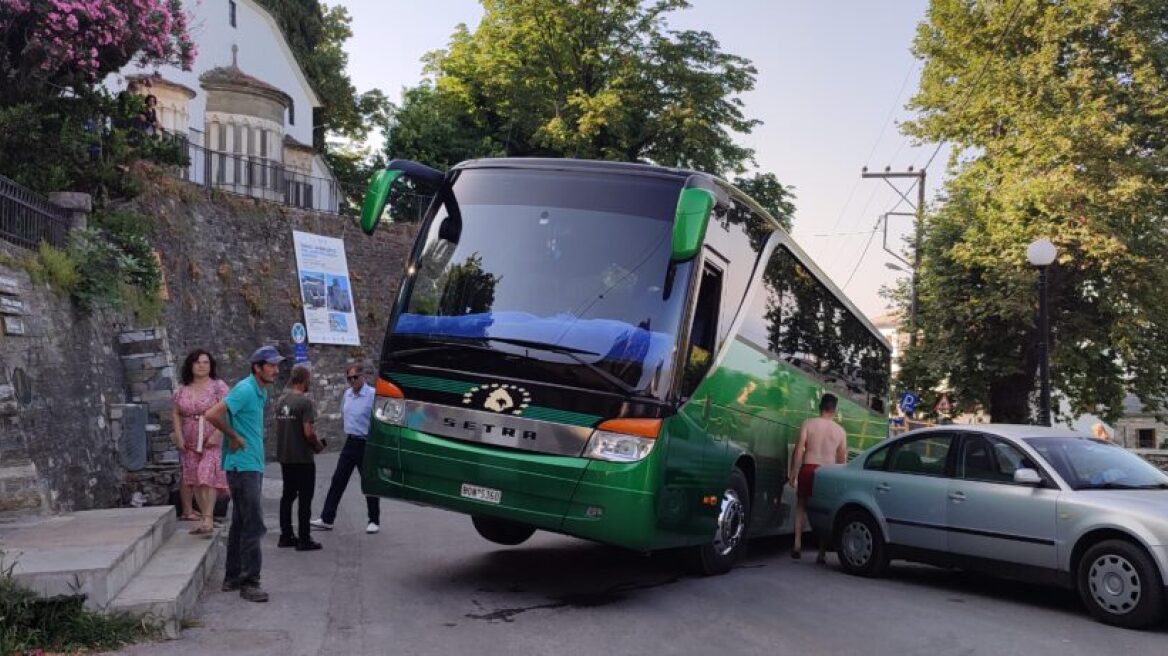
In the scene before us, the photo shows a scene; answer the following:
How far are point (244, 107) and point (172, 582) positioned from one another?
107ft

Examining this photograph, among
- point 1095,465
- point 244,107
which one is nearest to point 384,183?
point 1095,465

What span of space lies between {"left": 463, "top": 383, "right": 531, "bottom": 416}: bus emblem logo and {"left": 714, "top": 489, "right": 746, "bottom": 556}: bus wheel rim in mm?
2577

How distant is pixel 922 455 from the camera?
1007 centimetres

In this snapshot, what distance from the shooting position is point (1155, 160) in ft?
90.4

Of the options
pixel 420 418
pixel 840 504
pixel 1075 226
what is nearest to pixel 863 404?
pixel 840 504

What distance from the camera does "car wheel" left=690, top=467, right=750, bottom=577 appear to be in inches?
376

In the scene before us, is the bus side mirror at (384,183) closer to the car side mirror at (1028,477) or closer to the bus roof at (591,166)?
the bus roof at (591,166)

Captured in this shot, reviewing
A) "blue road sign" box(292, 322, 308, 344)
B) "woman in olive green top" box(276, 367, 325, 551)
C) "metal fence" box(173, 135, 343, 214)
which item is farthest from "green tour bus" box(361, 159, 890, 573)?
"metal fence" box(173, 135, 343, 214)

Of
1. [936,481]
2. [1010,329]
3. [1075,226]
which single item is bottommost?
[936,481]

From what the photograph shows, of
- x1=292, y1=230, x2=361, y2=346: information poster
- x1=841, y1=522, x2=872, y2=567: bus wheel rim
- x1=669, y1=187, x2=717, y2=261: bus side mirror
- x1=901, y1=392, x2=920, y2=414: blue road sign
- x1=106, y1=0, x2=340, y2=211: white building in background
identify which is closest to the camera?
x1=669, y1=187, x2=717, y2=261: bus side mirror

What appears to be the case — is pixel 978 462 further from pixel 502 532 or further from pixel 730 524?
pixel 502 532

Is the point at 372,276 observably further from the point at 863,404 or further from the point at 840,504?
the point at 840,504

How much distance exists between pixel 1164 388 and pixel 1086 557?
977 inches

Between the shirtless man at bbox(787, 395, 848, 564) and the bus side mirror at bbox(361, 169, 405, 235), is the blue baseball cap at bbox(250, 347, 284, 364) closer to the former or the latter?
the bus side mirror at bbox(361, 169, 405, 235)
